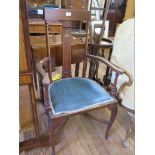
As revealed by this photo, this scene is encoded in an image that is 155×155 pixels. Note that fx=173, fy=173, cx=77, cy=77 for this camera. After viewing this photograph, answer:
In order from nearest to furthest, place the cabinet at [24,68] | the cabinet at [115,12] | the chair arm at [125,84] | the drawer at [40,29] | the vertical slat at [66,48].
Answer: the cabinet at [24,68] < the chair arm at [125,84] < the vertical slat at [66,48] < the drawer at [40,29] < the cabinet at [115,12]

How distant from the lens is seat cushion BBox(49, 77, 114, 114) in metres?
1.24

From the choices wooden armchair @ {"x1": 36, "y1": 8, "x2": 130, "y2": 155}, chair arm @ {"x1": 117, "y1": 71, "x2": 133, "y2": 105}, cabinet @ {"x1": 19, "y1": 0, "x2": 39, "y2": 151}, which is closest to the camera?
cabinet @ {"x1": 19, "y1": 0, "x2": 39, "y2": 151}

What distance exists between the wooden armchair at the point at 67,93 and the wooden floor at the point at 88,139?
10cm

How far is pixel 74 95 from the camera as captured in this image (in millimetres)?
1358

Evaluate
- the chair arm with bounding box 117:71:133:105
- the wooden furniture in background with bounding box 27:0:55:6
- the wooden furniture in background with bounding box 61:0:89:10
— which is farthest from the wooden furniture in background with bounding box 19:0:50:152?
the wooden furniture in background with bounding box 61:0:89:10

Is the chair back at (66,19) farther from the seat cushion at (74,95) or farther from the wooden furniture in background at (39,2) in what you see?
the wooden furniture in background at (39,2)

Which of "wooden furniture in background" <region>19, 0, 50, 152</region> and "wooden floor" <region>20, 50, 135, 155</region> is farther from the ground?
"wooden furniture in background" <region>19, 0, 50, 152</region>

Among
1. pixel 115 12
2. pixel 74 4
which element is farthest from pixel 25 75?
pixel 115 12

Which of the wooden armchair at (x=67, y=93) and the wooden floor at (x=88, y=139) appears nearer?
the wooden armchair at (x=67, y=93)

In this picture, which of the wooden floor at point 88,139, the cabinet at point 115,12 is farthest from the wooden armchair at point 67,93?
the cabinet at point 115,12

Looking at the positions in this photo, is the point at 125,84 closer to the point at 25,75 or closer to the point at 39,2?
the point at 25,75

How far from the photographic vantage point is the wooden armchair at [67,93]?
1.20m

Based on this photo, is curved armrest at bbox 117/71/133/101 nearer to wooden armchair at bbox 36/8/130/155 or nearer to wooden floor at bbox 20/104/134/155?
wooden armchair at bbox 36/8/130/155
